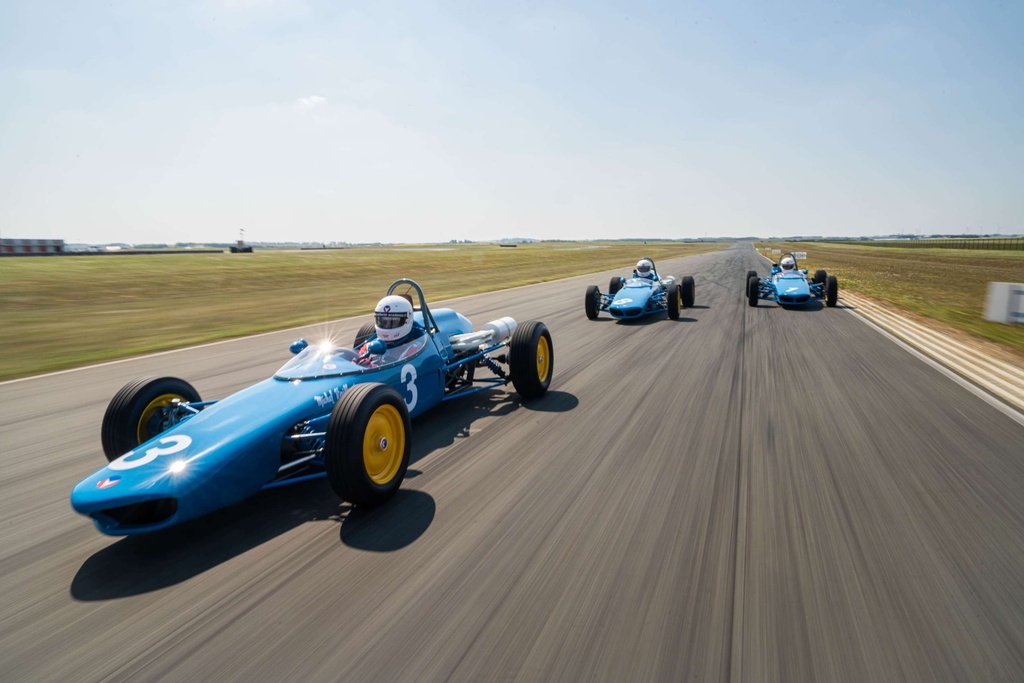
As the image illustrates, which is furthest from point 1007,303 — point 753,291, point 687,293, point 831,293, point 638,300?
point 638,300

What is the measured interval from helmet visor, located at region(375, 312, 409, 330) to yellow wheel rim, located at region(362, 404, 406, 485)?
1.56 m

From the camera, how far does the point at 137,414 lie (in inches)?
184

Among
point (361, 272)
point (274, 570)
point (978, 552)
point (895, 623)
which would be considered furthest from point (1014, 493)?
point (361, 272)

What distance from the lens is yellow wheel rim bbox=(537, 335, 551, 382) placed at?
7.66 m

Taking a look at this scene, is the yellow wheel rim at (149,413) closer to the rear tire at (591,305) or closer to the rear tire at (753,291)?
the rear tire at (591,305)

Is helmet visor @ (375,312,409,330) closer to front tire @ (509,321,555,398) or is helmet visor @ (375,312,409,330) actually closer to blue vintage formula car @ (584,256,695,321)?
front tire @ (509,321,555,398)

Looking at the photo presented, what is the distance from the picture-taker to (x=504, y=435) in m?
5.93

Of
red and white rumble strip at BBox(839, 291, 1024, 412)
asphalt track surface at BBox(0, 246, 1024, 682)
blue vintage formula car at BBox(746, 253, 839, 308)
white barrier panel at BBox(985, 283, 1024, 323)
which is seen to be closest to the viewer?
asphalt track surface at BBox(0, 246, 1024, 682)

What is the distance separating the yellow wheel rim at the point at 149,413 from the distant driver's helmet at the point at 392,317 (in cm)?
200

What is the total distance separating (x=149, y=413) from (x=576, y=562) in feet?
12.7

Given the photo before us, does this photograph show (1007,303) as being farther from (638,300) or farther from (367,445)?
(367,445)

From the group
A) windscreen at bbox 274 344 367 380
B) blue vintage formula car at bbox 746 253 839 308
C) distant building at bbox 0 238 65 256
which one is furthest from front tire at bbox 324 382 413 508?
distant building at bbox 0 238 65 256

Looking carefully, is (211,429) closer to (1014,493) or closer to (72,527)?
(72,527)

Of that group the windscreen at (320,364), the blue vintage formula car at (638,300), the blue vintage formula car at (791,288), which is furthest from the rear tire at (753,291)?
the windscreen at (320,364)
